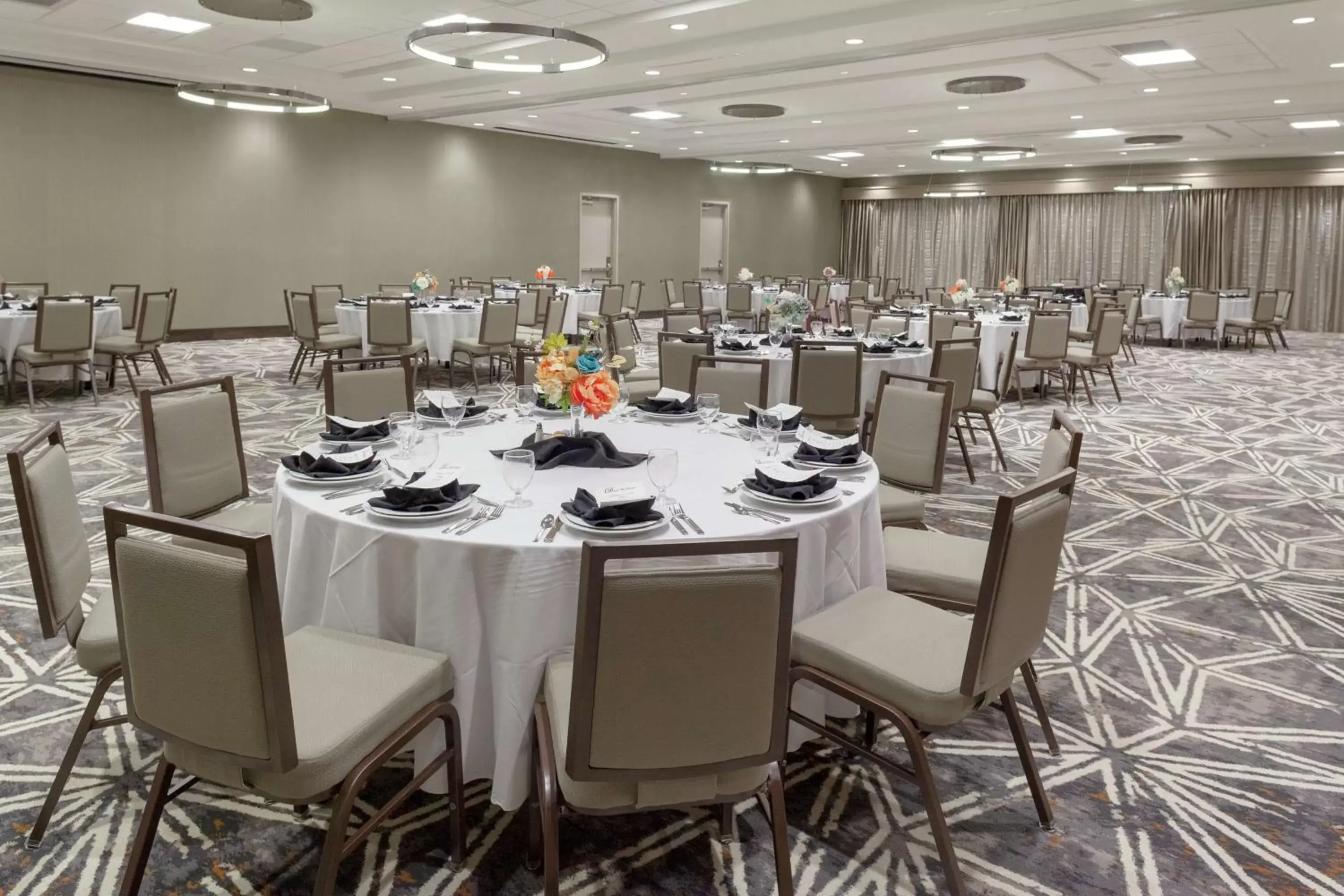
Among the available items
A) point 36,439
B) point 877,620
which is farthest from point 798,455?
point 36,439

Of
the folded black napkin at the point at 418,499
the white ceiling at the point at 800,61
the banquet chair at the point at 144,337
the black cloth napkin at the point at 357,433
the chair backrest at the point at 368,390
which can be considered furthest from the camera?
the banquet chair at the point at 144,337

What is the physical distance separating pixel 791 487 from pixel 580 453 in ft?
2.50

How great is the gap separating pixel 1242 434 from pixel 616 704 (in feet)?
25.8

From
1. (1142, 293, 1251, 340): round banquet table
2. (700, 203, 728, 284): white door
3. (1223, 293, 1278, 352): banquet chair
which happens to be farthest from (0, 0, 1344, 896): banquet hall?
(700, 203, 728, 284): white door

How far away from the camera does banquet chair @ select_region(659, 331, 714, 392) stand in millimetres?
5926

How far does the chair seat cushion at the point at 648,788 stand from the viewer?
1.89m

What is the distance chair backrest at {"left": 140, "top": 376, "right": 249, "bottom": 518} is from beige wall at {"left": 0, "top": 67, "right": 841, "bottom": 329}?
34.3 ft

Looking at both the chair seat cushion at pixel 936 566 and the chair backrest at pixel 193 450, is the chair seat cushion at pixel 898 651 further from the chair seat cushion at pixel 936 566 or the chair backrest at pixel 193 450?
the chair backrest at pixel 193 450

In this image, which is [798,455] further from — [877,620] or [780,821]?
[780,821]

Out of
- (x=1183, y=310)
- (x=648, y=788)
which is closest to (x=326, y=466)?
(x=648, y=788)

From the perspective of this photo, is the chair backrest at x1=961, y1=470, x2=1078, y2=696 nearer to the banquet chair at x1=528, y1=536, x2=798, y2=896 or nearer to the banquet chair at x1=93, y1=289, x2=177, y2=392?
the banquet chair at x1=528, y1=536, x2=798, y2=896

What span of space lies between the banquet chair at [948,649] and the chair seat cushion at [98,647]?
5.33 ft

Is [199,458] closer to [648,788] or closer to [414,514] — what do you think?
[414,514]

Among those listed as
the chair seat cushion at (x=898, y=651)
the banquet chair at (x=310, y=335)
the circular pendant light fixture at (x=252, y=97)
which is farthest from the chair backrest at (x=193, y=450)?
the circular pendant light fixture at (x=252, y=97)
